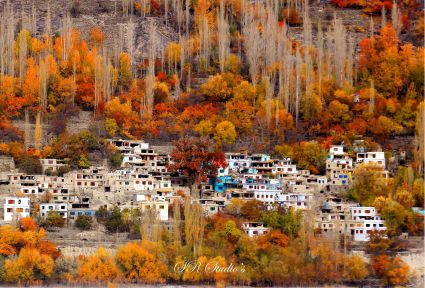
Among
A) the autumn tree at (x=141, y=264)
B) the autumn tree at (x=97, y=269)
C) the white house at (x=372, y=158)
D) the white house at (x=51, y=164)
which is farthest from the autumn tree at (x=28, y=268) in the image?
the white house at (x=372, y=158)

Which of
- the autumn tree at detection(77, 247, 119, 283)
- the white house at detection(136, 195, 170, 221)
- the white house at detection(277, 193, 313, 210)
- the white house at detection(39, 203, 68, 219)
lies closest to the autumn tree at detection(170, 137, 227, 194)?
the white house at detection(136, 195, 170, 221)

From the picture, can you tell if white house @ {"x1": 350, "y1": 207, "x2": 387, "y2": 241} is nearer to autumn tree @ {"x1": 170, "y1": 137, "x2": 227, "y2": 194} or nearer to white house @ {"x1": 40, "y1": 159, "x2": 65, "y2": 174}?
autumn tree @ {"x1": 170, "y1": 137, "x2": 227, "y2": 194}

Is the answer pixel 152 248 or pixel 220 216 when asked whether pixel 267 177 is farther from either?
pixel 152 248

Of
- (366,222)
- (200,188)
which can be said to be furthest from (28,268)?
(366,222)

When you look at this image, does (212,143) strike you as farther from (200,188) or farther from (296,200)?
(296,200)

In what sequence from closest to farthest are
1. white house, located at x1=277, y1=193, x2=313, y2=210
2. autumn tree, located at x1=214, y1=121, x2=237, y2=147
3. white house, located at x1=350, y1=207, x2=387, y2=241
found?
white house, located at x1=350, y1=207, x2=387, y2=241 → white house, located at x1=277, y1=193, x2=313, y2=210 → autumn tree, located at x1=214, y1=121, x2=237, y2=147

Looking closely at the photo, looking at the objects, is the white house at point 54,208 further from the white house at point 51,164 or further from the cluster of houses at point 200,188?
the white house at point 51,164
